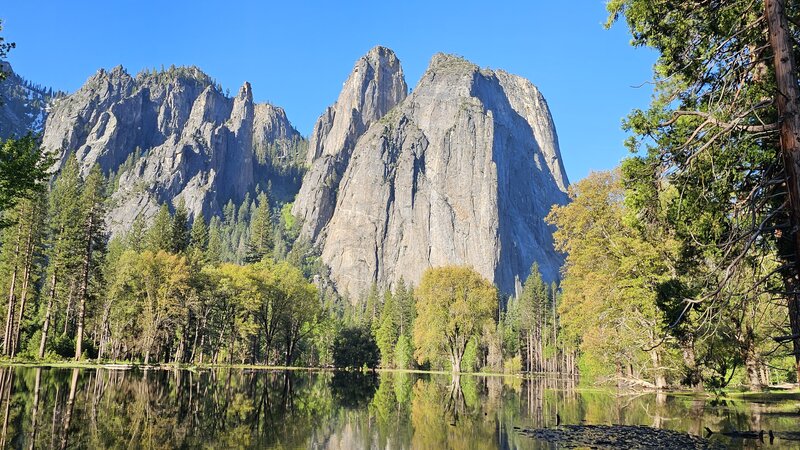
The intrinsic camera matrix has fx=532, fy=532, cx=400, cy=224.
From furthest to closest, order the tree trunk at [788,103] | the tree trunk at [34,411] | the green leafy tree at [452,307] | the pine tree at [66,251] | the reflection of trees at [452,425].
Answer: the green leafy tree at [452,307]
the pine tree at [66,251]
the reflection of trees at [452,425]
the tree trunk at [34,411]
the tree trunk at [788,103]

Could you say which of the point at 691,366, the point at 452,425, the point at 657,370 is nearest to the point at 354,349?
the point at 657,370

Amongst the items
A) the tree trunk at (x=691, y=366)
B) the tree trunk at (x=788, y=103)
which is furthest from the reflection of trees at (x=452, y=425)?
the tree trunk at (x=691, y=366)

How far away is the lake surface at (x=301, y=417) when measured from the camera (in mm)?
14391

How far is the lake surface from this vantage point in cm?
1439

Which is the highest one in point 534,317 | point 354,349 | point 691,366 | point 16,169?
point 16,169

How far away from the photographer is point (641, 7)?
11.8 m

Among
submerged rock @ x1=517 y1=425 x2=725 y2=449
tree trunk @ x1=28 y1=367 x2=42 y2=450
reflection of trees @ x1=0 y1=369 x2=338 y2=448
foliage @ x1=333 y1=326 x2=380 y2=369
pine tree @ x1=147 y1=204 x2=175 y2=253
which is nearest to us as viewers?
tree trunk @ x1=28 y1=367 x2=42 y2=450

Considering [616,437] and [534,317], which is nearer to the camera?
[616,437]

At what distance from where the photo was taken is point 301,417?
68.2 feet

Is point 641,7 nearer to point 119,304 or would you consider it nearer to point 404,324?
point 119,304

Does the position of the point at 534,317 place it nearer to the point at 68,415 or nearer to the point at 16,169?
the point at 16,169

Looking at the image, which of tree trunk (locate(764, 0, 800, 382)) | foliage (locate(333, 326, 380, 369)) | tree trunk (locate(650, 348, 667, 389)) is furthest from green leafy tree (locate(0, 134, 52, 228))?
foliage (locate(333, 326, 380, 369))

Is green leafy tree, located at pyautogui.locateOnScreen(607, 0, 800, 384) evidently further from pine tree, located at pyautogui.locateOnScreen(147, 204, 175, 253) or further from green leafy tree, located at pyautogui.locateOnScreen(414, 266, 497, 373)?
pine tree, located at pyautogui.locateOnScreen(147, 204, 175, 253)

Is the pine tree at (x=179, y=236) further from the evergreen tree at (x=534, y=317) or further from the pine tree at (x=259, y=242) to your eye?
the evergreen tree at (x=534, y=317)
